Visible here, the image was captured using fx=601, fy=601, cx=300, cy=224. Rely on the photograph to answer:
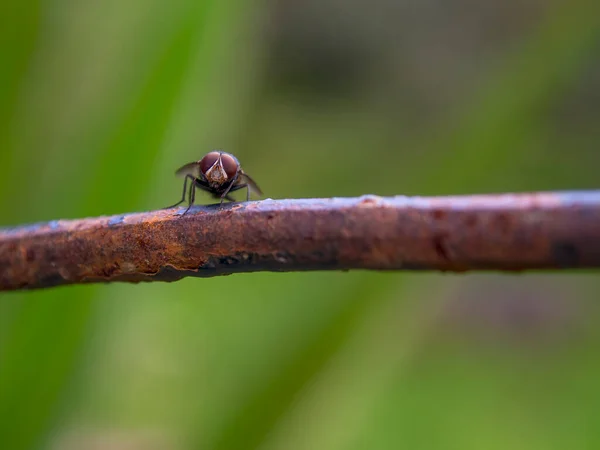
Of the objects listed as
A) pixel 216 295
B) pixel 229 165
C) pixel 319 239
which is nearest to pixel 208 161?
pixel 229 165

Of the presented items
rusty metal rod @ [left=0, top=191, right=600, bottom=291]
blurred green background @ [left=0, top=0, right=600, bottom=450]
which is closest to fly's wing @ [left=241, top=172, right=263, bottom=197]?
blurred green background @ [left=0, top=0, right=600, bottom=450]

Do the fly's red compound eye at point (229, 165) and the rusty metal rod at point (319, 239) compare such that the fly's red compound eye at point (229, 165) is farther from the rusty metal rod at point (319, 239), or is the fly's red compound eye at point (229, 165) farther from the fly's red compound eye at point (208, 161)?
the rusty metal rod at point (319, 239)

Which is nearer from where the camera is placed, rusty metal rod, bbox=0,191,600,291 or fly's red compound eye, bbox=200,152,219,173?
rusty metal rod, bbox=0,191,600,291

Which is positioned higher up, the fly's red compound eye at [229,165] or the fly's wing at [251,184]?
the fly's red compound eye at [229,165]

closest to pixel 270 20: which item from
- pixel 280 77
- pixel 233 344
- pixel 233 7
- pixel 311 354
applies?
pixel 280 77

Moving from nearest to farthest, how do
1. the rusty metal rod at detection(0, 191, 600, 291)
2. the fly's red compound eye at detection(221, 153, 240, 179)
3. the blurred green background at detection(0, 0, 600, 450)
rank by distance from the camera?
1. the rusty metal rod at detection(0, 191, 600, 291)
2. the fly's red compound eye at detection(221, 153, 240, 179)
3. the blurred green background at detection(0, 0, 600, 450)

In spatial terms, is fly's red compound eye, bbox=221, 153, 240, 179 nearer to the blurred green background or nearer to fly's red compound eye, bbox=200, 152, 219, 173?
fly's red compound eye, bbox=200, 152, 219, 173

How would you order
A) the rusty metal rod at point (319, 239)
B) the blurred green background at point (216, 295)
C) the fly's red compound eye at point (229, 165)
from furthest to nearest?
1. the blurred green background at point (216, 295)
2. the fly's red compound eye at point (229, 165)
3. the rusty metal rod at point (319, 239)

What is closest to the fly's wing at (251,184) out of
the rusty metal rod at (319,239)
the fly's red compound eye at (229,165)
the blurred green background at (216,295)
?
the fly's red compound eye at (229,165)

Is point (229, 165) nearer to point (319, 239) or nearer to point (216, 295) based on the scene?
point (319, 239)
